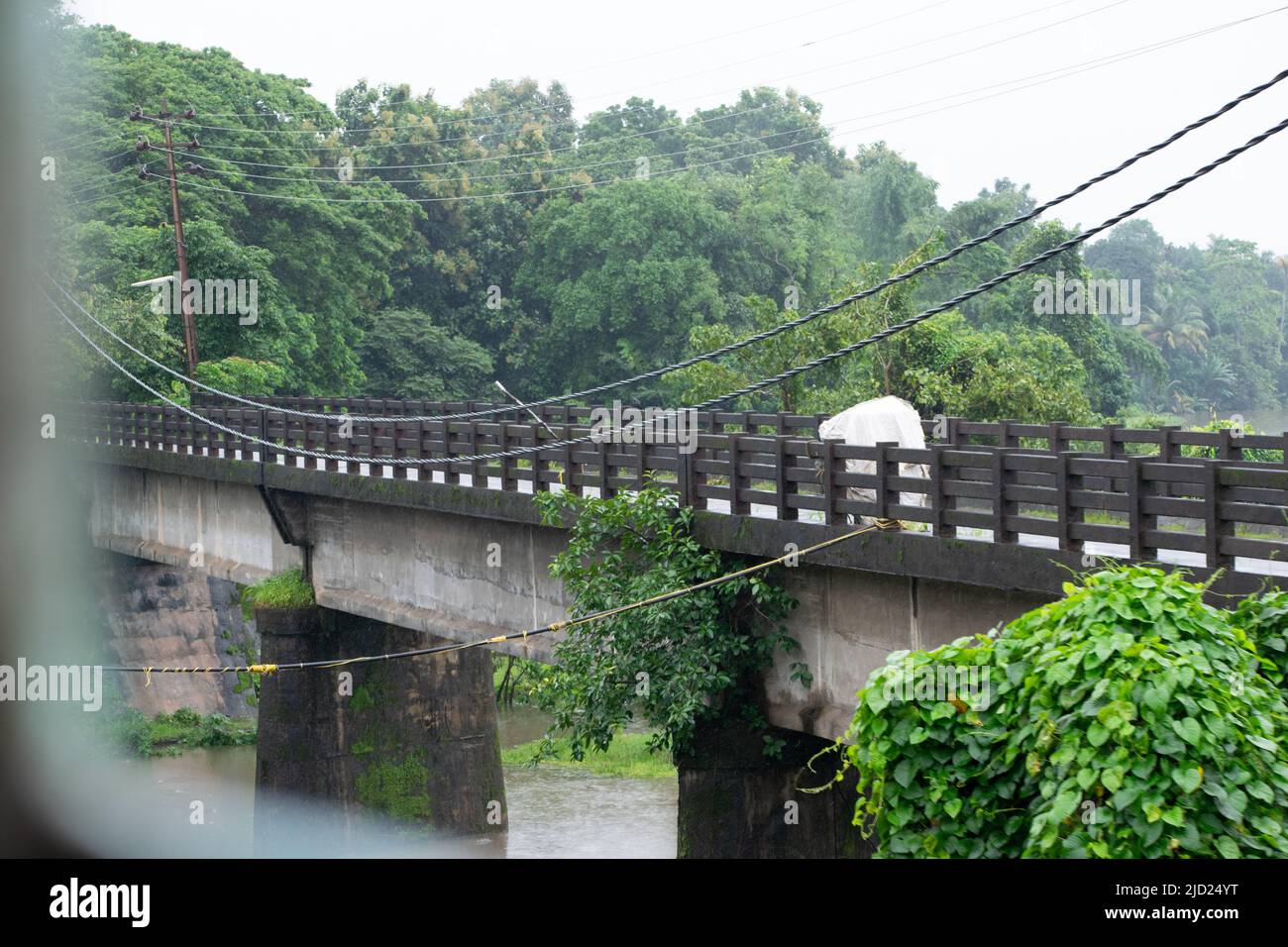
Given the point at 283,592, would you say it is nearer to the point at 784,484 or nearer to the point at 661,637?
the point at 661,637

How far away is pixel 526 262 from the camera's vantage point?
185 feet

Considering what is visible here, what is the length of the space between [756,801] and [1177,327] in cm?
6895

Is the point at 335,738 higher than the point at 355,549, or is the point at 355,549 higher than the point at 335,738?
the point at 355,549

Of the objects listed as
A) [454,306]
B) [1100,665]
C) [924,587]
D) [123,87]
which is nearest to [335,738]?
[924,587]

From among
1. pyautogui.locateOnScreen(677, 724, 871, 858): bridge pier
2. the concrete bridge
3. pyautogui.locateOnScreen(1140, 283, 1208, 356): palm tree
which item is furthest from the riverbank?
pyautogui.locateOnScreen(1140, 283, 1208, 356): palm tree

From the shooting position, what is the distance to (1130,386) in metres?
45.2

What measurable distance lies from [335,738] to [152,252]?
20224 millimetres

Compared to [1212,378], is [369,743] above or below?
below

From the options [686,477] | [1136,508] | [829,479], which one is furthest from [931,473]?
[686,477]

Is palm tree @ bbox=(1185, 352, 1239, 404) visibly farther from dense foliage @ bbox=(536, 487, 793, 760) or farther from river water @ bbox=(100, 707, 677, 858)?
dense foliage @ bbox=(536, 487, 793, 760)

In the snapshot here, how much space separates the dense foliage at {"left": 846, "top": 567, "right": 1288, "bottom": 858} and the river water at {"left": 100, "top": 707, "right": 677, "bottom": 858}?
56.1 feet

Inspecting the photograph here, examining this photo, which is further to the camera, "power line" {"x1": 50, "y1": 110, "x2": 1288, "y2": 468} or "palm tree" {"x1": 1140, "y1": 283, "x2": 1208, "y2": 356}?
"palm tree" {"x1": 1140, "y1": 283, "x2": 1208, "y2": 356}

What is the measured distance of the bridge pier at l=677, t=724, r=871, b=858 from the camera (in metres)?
14.8
